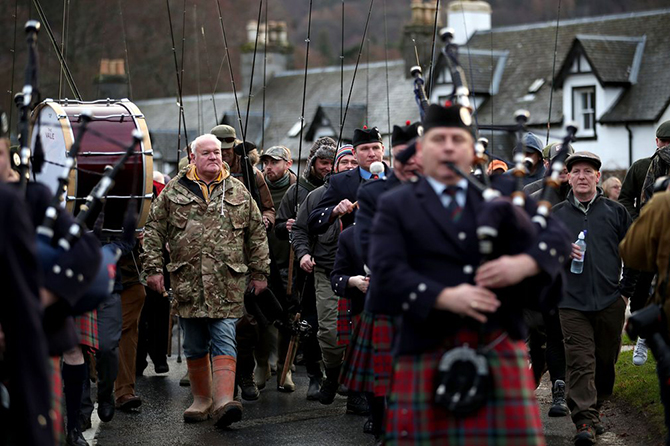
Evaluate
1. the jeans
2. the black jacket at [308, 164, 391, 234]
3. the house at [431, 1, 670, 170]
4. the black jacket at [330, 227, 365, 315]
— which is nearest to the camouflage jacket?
the jeans

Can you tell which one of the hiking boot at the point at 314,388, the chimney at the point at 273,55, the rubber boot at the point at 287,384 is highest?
the chimney at the point at 273,55

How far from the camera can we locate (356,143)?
29.1 feet

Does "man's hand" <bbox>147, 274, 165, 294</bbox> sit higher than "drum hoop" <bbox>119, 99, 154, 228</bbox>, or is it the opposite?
"drum hoop" <bbox>119, 99, 154, 228</bbox>

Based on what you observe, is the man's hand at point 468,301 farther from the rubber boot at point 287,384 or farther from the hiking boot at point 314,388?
the rubber boot at point 287,384

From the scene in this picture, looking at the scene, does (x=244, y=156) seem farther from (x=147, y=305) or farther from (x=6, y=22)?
(x=6, y=22)

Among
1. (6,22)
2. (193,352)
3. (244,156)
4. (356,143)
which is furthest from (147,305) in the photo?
(6,22)

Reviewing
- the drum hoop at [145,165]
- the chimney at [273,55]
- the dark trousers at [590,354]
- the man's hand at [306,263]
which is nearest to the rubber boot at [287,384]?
the man's hand at [306,263]

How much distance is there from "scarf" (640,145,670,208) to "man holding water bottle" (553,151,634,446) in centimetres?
45

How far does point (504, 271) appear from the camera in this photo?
4.82 metres

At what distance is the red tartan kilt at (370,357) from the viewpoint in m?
7.50

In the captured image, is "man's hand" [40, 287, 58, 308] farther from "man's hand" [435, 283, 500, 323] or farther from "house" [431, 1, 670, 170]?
"house" [431, 1, 670, 170]

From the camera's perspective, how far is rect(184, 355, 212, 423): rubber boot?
30.1 feet

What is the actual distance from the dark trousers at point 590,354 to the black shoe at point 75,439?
3383 millimetres

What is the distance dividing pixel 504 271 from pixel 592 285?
13.1 ft
